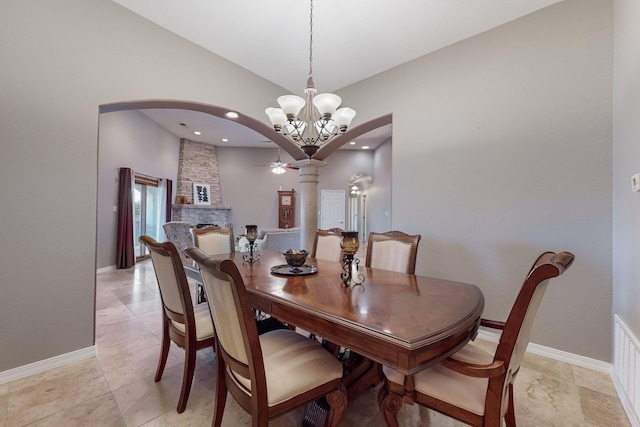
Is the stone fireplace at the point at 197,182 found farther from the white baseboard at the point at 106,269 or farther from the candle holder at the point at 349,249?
the candle holder at the point at 349,249

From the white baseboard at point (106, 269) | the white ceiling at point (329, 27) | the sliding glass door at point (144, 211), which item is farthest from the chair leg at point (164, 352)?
the sliding glass door at point (144, 211)

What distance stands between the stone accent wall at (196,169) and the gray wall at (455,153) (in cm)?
569

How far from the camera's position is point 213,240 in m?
2.85

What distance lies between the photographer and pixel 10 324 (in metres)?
1.92

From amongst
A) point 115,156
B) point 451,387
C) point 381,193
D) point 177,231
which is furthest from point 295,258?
point 381,193

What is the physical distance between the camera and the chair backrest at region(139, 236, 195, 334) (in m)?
1.48

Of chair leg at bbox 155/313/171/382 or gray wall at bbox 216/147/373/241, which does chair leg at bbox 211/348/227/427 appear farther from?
gray wall at bbox 216/147/373/241

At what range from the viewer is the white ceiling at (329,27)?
7.68ft

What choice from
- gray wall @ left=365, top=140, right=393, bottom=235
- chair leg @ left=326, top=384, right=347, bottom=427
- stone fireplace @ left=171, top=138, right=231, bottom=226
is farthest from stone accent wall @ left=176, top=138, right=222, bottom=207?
chair leg @ left=326, top=384, right=347, bottom=427

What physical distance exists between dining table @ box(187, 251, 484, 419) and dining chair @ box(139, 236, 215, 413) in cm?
37

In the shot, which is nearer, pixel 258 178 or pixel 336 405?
pixel 336 405

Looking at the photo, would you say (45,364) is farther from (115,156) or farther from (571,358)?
(115,156)

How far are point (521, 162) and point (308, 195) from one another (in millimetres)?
2687

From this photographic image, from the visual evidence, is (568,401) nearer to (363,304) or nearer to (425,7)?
(363,304)
